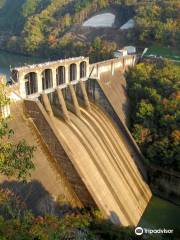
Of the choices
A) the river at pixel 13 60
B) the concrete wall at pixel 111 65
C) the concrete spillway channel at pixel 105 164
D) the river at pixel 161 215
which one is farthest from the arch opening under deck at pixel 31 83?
the river at pixel 13 60

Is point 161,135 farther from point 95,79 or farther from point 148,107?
point 95,79

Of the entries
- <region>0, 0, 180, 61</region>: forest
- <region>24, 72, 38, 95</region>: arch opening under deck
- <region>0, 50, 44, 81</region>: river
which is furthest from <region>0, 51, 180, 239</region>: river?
<region>0, 50, 44, 81</region>: river

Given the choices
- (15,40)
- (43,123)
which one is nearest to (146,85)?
(43,123)

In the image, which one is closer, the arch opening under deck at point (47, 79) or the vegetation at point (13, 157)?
the vegetation at point (13, 157)

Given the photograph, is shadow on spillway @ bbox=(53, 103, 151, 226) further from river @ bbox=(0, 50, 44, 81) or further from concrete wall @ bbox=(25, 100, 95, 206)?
river @ bbox=(0, 50, 44, 81)

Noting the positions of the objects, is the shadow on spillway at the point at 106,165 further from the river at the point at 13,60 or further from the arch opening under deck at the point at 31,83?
the river at the point at 13,60

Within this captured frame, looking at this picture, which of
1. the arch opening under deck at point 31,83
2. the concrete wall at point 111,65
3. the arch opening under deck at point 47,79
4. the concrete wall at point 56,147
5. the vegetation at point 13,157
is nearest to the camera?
the vegetation at point 13,157

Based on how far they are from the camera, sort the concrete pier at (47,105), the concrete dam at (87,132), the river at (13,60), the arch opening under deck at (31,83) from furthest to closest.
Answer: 1. the river at (13,60)
2. the concrete pier at (47,105)
3. the arch opening under deck at (31,83)
4. the concrete dam at (87,132)

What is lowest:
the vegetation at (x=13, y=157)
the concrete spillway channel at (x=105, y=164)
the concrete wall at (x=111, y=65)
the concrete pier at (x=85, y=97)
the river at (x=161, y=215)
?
the river at (x=161, y=215)
